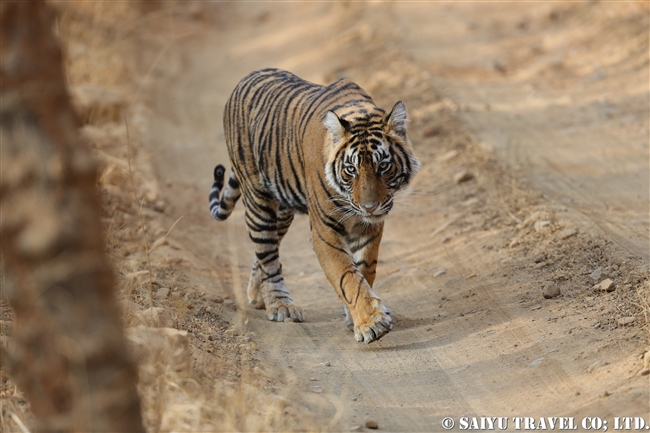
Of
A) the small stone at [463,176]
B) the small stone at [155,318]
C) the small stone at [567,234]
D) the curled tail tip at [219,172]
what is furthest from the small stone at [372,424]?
the small stone at [463,176]

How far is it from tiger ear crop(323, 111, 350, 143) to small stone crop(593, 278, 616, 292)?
1.91 metres

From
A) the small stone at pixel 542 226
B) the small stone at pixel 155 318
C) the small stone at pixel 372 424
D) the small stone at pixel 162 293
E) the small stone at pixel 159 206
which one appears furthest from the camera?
the small stone at pixel 159 206

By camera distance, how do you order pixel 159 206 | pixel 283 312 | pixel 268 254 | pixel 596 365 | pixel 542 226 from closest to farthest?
pixel 596 365 < pixel 283 312 < pixel 268 254 < pixel 542 226 < pixel 159 206

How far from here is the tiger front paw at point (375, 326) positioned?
4676 mm

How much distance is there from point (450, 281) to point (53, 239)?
380cm

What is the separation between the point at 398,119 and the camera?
4.83 metres

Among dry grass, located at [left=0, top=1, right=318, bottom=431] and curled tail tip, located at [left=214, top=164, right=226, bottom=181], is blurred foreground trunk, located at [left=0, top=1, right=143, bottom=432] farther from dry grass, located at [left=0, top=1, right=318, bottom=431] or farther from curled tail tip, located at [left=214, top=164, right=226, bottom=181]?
curled tail tip, located at [left=214, top=164, right=226, bottom=181]

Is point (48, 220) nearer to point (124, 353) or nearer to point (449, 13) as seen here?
point (124, 353)

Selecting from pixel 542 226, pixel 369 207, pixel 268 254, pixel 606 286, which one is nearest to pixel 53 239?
pixel 369 207

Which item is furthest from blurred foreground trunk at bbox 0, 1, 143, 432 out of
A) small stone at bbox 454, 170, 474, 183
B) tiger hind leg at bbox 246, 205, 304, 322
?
small stone at bbox 454, 170, 474, 183

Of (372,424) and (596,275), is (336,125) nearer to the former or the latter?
(372,424)

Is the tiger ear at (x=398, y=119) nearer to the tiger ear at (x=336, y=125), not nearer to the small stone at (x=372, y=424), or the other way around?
the tiger ear at (x=336, y=125)

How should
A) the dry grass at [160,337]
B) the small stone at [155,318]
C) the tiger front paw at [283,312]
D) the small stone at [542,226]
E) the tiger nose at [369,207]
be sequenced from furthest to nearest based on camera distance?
the small stone at [542,226] < the tiger front paw at [283,312] < the tiger nose at [369,207] < the small stone at [155,318] < the dry grass at [160,337]

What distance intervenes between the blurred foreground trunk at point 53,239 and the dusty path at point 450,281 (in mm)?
1342
